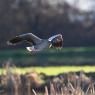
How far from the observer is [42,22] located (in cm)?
3969

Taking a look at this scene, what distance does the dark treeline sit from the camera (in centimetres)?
3741

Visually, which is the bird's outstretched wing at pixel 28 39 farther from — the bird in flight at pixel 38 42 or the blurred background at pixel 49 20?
the blurred background at pixel 49 20

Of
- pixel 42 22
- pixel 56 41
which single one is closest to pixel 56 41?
pixel 56 41

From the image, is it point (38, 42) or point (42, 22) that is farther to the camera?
point (42, 22)

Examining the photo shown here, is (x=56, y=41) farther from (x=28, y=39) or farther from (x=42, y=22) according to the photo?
(x=42, y=22)

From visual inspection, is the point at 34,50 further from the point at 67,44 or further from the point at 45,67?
the point at 67,44

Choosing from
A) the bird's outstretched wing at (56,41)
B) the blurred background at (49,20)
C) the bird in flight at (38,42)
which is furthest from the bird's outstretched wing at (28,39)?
the blurred background at (49,20)

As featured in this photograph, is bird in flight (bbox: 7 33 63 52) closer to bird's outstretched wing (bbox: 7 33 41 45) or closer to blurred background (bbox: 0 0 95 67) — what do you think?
bird's outstretched wing (bbox: 7 33 41 45)

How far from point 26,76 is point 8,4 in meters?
25.2

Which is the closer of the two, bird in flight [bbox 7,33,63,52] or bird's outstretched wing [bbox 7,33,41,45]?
bird in flight [bbox 7,33,63,52]

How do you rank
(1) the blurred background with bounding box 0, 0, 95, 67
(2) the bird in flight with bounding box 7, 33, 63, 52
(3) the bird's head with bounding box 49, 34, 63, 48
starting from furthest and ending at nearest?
(1) the blurred background with bounding box 0, 0, 95, 67, (3) the bird's head with bounding box 49, 34, 63, 48, (2) the bird in flight with bounding box 7, 33, 63, 52

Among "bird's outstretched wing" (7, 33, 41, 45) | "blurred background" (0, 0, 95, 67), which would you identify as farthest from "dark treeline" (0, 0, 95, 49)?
"bird's outstretched wing" (7, 33, 41, 45)

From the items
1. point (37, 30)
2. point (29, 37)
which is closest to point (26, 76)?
point (29, 37)

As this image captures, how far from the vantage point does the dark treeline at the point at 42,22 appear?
3741cm
